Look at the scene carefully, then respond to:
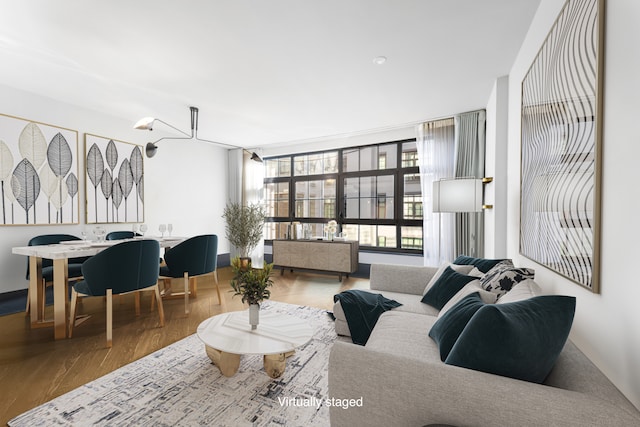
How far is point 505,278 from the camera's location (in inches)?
68.9

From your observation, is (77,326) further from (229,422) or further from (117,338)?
(229,422)

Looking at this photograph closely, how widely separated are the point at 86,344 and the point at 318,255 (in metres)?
3.27

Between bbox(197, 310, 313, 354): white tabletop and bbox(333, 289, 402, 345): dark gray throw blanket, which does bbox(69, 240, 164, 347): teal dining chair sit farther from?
bbox(333, 289, 402, 345): dark gray throw blanket

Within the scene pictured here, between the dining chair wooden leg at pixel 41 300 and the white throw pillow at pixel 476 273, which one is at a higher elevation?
the white throw pillow at pixel 476 273

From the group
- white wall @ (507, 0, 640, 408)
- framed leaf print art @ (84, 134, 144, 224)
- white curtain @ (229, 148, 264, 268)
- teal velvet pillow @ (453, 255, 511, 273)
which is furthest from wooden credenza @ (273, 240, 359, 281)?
white wall @ (507, 0, 640, 408)

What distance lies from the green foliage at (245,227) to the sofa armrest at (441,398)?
4.99 meters

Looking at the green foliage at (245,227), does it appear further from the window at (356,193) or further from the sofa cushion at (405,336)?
the sofa cushion at (405,336)

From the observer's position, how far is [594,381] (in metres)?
0.87

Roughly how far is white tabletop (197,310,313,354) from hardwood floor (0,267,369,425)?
0.80 m

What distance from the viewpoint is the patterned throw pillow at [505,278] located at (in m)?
1.71

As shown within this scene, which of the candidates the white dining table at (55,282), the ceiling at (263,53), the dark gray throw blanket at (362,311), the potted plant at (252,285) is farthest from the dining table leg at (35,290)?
the dark gray throw blanket at (362,311)

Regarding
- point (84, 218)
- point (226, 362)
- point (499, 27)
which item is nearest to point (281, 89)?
point (499, 27)

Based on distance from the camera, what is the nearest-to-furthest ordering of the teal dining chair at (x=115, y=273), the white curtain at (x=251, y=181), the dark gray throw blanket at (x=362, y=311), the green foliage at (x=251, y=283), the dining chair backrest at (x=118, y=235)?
A: 1. the green foliage at (x=251, y=283)
2. the dark gray throw blanket at (x=362, y=311)
3. the teal dining chair at (x=115, y=273)
4. the dining chair backrest at (x=118, y=235)
5. the white curtain at (x=251, y=181)

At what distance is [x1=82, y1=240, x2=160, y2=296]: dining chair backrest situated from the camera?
8.08 ft
